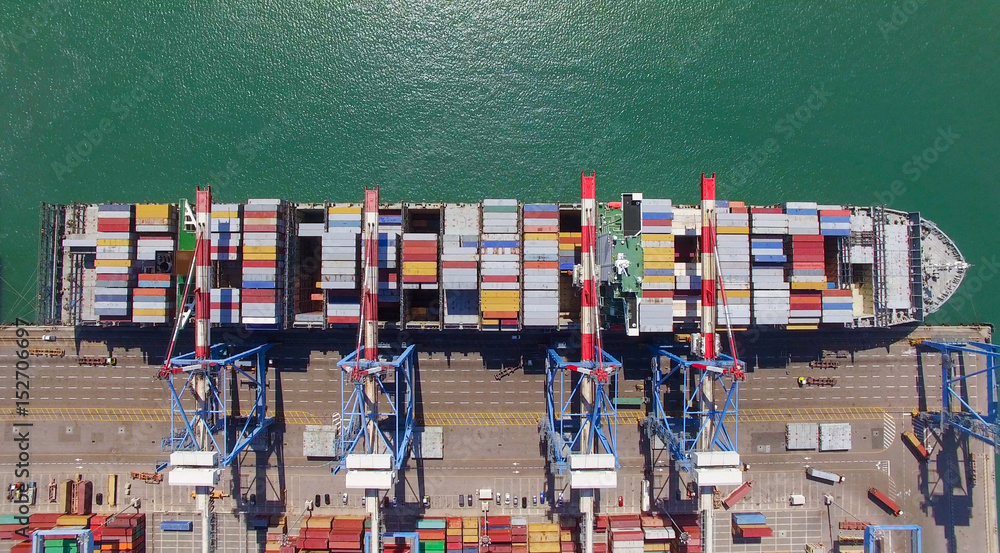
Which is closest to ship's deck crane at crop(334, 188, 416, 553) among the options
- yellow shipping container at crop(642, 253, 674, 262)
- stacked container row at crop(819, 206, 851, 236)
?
yellow shipping container at crop(642, 253, 674, 262)

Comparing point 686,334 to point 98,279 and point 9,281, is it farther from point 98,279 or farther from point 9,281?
point 9,281

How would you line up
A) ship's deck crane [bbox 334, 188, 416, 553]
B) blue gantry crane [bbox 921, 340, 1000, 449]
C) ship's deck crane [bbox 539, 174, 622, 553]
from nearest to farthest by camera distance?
ship's deck crane [bbox 539, 174, 622, 553] < ship's deck crane [bbox 334, 188, 416, 553] < blue gantry crane [bbox 921, 340, 1000, 449]

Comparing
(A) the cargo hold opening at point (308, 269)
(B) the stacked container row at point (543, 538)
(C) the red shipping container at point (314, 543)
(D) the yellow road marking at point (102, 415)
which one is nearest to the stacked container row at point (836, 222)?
(B) the stacked container row at point (543, 538)

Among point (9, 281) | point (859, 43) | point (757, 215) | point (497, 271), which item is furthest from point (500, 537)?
point (859, 43)

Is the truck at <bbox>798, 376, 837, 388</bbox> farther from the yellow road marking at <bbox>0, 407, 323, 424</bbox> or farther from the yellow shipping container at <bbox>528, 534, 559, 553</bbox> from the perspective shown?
the yellow road marking at <bbox>0, 407, 323, 424</bbox>

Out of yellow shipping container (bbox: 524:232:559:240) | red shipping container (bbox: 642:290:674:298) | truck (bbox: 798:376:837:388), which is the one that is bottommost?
truck (bbox: 798:376:837:388)

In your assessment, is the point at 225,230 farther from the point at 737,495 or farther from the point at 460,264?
the point at 737,495

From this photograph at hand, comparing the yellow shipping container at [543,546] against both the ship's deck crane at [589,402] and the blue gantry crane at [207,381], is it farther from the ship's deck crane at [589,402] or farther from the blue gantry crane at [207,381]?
the blue gantry crane at [207,381]
